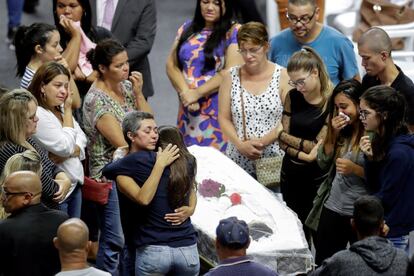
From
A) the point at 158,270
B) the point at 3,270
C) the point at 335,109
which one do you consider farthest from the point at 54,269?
the point at 335,109

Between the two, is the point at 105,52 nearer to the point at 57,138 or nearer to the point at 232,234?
the point at 57,138

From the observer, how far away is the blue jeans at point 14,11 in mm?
11280

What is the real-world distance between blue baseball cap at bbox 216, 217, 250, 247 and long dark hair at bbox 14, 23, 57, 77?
2483 millimetres

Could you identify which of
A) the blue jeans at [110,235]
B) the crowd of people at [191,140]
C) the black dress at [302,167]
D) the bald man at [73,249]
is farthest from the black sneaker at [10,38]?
the bald man at [73,249]

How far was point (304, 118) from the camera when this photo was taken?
7.09 m

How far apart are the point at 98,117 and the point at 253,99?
3.40ft

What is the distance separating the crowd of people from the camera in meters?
5.62

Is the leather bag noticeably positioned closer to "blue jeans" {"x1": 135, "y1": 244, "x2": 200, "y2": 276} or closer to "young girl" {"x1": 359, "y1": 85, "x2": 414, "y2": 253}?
"young girl" {"x1": 359, "y1": 85, "x2": 414, "y2": 253}

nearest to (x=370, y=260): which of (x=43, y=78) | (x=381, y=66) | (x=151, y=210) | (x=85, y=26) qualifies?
(x=151, y=210)

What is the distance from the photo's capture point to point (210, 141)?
8.20 m

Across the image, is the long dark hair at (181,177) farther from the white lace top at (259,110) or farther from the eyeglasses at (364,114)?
the white lace top at (259,110)

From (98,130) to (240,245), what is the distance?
219 cm

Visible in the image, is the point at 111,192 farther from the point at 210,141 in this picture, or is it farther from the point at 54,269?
the point at 54,269

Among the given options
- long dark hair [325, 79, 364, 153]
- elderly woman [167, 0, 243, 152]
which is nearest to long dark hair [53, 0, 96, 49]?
elderly woman [167, 0, 243, 152]
